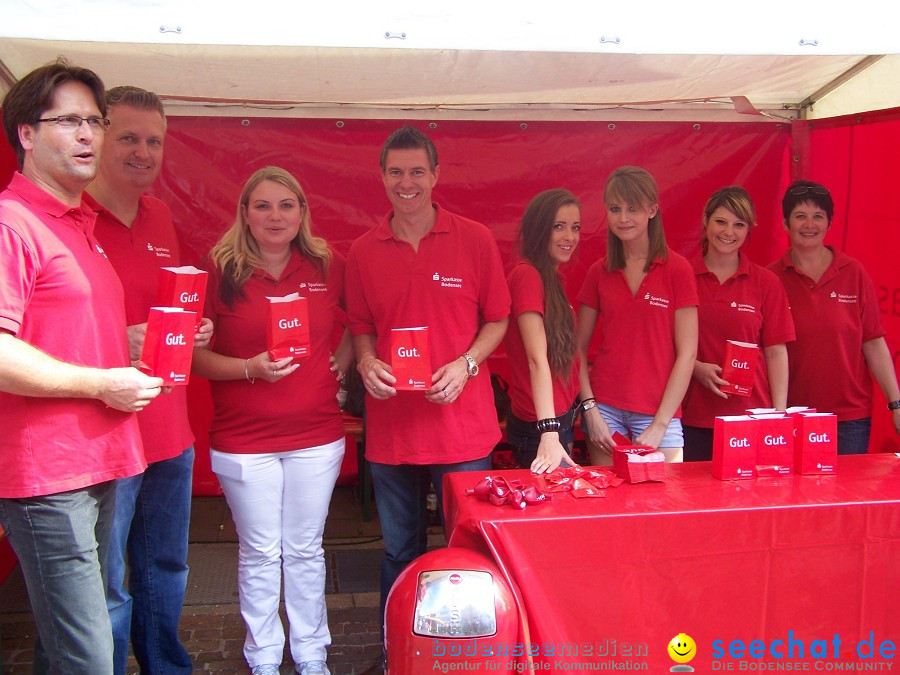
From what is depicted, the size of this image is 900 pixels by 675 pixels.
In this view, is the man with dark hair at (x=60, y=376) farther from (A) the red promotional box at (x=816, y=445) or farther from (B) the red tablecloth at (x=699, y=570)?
(A) the red promotional box at (x=816, y=445)

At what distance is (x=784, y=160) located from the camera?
4.43m

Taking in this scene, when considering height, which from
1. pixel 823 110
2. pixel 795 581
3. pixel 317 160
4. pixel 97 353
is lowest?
pixel 795 581

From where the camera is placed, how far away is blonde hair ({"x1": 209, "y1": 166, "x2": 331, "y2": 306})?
268cm

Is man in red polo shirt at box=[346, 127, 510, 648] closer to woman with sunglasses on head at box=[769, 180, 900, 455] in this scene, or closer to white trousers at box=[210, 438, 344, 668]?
white trousers at box=[210, 438, 344, 668]

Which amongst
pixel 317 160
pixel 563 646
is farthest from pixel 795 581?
pixel 317 160

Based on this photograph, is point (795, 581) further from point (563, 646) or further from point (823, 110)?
point (823, 110)

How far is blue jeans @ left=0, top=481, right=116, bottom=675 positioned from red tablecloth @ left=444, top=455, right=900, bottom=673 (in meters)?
0.95

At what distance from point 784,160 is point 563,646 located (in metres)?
3.38

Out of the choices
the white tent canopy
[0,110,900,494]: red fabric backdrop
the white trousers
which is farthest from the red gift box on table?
[0,110,900,494]: red fabric backdrop

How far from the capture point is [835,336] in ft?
11.0

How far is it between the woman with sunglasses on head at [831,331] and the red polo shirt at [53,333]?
2753mm

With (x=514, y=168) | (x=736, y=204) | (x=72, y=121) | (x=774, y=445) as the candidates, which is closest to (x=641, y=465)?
(x=774, y=445)

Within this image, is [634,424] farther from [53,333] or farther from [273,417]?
[53,333]

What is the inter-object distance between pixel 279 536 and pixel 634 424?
139 cm
